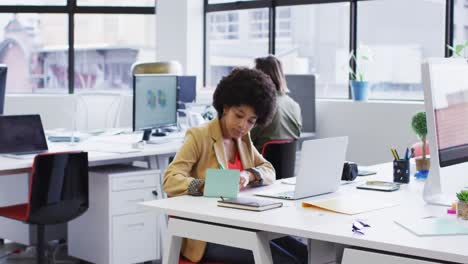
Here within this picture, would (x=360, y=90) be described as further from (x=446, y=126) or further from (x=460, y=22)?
(x=446, y=126)

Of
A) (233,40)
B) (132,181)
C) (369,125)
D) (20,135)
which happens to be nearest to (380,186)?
(132,181)

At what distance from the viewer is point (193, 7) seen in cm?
745

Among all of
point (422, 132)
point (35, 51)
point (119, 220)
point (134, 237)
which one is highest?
point (35, 51)

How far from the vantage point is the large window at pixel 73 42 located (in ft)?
25.4

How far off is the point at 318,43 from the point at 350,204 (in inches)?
171

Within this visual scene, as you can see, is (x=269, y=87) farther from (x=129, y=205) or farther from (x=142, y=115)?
(x=142, y=115)

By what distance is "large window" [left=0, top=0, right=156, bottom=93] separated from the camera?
774cm

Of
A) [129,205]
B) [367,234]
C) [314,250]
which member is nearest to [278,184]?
[314,250]

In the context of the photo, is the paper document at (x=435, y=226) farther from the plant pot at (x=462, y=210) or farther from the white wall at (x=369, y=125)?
the white wall at (x=369, y=125)

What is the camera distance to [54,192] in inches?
150

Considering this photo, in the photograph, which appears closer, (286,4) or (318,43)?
(318,43)

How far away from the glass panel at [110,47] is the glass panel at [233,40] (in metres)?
0.67

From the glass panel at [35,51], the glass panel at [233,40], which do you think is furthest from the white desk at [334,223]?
the glass panel at [35,51]

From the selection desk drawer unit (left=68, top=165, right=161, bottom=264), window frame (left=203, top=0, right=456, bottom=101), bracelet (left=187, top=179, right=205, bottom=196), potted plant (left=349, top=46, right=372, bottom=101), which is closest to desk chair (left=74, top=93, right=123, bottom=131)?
desk drawer unit (left=68, top=165, right=161, bottom=264)
